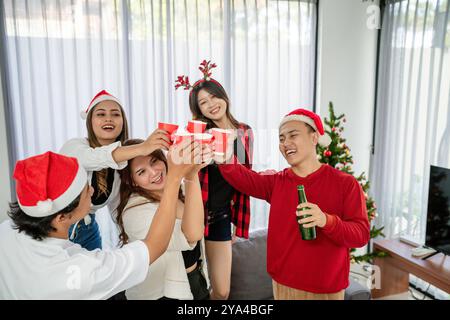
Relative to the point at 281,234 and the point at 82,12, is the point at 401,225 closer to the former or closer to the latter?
the point at 281,234

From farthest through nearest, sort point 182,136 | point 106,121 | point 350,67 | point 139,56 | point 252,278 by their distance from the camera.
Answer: point 350,67, point 139,56, point 252,278, point 106,121, point 182,136

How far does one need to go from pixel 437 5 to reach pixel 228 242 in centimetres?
191

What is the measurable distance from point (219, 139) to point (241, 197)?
1.72 ft

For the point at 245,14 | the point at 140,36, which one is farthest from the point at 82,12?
the point at 245,14

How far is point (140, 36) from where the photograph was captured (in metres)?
2.06

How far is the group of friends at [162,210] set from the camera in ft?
2.45

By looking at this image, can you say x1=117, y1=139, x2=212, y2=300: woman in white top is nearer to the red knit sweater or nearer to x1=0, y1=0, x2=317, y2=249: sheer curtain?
the red knit sweater

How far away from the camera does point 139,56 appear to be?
6.88 feet

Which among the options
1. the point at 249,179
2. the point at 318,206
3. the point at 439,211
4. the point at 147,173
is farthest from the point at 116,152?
the point at 439,211

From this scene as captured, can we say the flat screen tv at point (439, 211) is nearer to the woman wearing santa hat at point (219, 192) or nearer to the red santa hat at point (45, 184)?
the woman wearing santa hat at point (219, 192)

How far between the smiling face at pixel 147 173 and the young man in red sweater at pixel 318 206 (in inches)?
14.6

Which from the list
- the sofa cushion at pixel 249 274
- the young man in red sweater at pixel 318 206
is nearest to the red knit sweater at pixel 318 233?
the young man in red sweater at pixel 318 206

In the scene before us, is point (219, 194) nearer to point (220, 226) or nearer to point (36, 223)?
point (220, 226)
